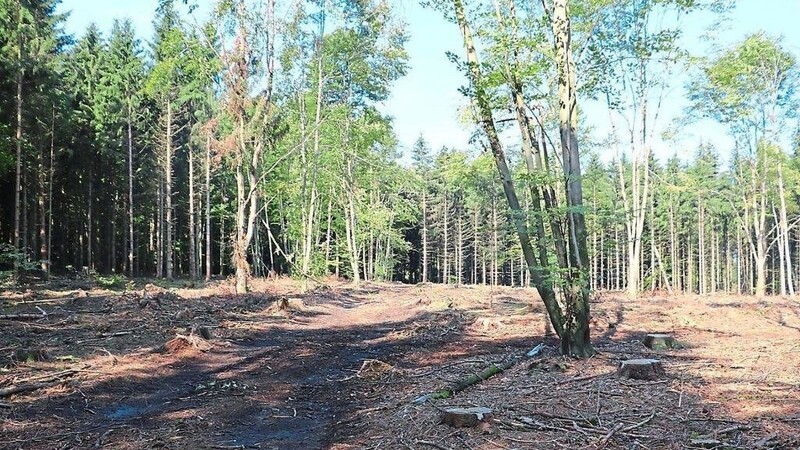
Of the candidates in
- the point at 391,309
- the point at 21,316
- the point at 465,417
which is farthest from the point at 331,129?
the point at 465,417

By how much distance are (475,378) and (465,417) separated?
96.0 inches

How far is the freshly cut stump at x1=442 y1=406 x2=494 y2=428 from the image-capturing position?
5.69 metres

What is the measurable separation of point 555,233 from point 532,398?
11.2ft

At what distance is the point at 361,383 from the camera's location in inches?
351

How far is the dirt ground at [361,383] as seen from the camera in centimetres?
565

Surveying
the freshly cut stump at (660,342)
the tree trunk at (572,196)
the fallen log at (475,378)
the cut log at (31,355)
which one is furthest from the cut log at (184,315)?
the freshly cut stump at (660,342)

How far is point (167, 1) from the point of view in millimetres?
19547

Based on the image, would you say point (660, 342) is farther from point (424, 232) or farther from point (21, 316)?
point (424, 232)

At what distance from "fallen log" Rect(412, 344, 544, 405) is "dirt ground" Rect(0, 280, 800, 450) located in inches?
7.0

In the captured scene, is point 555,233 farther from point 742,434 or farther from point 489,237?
point 489,237

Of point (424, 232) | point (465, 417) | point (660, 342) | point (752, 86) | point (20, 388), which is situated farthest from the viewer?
point (424, 232)

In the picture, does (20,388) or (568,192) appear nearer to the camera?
(20,388)

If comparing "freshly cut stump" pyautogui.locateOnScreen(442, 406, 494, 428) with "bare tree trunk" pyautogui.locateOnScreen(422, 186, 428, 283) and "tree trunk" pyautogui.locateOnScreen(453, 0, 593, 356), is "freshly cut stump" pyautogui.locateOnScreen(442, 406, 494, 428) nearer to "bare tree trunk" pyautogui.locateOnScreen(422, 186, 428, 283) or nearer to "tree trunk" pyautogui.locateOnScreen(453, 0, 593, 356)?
"tree trunk" pyautogui.locateOnScreen(453, 0, 593, 356)

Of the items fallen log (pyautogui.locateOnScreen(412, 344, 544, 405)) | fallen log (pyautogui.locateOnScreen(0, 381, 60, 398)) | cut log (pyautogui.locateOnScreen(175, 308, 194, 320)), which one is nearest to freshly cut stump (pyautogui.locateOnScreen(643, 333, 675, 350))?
fallen log (pyautogui.locateOnScreen(412, 344, 544, 405))
